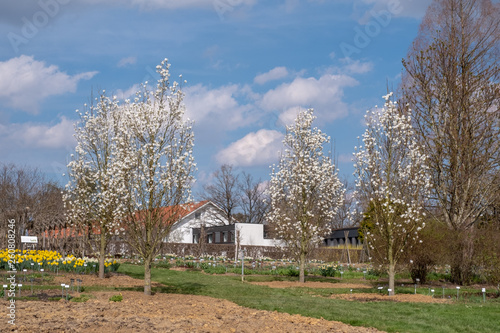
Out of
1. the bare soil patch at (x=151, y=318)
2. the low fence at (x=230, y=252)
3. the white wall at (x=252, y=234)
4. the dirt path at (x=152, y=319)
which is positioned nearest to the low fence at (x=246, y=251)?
the low fence at (x=230, y=252)

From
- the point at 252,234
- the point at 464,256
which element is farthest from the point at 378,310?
the point at 252,234

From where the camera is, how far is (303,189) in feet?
68.5

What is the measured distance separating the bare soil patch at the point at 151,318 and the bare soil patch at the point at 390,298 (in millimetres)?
4847

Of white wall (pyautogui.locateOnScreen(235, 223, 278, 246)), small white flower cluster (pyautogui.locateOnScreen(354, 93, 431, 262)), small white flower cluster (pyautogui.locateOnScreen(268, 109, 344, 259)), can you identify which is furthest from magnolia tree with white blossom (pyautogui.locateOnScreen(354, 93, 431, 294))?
white wall (pyautogui.locateOnScreen(235, 223, 278, 246))

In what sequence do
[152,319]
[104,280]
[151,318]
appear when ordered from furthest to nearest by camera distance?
[104,280] → [151,318] → [152,319]

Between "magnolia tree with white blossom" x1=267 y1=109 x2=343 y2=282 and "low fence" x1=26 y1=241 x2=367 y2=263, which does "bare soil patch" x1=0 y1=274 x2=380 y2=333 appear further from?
"low fence" x1=26 y1=241 x2=367 y2=263

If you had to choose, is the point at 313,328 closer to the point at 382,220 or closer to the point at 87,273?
the point at 382,220

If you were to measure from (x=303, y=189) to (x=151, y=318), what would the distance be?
1257 cm

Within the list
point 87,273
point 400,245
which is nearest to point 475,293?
point 400,245

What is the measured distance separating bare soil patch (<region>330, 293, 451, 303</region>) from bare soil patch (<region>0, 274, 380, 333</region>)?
4847mm

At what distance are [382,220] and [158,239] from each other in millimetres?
7021

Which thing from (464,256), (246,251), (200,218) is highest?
(200,218)

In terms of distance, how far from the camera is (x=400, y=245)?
53.9 ft

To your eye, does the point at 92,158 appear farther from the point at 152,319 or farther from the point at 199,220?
the point at 199,220
